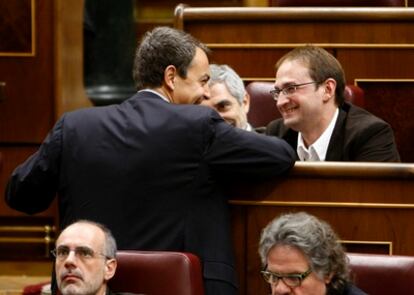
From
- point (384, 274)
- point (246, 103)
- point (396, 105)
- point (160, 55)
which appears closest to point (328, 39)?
point (396, 105)

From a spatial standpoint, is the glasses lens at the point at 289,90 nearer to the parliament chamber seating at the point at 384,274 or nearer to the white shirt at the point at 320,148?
the white shirt at the point at 320,148

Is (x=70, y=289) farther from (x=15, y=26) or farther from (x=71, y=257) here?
(x=15, y=26)

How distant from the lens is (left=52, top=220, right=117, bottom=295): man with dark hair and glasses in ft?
4.47

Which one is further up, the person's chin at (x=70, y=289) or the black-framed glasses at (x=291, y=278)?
the black-framed glasses at (x=291, y=278)

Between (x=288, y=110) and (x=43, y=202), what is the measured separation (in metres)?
0.38

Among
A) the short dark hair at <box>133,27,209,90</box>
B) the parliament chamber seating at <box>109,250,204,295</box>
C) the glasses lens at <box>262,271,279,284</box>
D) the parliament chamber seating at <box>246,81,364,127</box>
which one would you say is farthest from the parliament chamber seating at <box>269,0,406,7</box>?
the glasses lens at <box>262,271,279,284</box>

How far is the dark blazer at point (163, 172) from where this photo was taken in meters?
1.45

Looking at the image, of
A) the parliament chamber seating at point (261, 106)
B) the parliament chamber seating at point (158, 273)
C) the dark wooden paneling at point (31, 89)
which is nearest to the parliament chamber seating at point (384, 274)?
the parliament chamber seating at point (158, 273)


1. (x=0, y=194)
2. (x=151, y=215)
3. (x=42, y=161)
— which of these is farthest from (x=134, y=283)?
(x=0, y=194)

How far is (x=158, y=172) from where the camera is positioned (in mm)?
1450

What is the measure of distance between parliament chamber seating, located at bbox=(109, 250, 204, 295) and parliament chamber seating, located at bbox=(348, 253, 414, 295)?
178mm

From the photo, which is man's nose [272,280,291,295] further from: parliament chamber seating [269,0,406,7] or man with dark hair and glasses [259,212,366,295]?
parliament chamber seating [269,0,406,7]

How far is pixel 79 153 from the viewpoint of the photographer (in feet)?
4.82

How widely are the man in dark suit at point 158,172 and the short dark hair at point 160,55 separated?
5 centimetres
